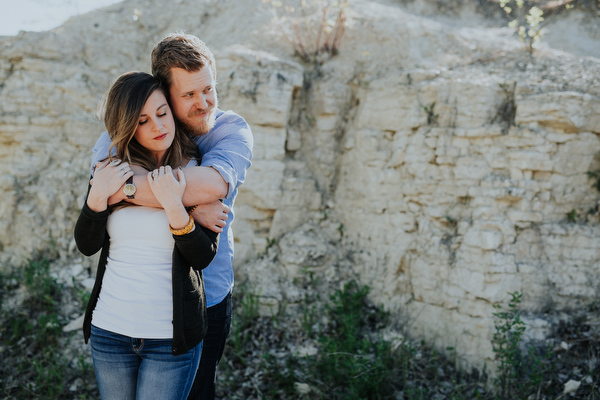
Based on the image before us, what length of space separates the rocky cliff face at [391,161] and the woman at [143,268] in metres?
2.64

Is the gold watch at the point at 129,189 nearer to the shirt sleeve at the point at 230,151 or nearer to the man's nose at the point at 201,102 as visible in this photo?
the shirt sleeve at the point at 230,151

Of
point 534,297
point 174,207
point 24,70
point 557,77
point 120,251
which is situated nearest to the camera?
point 174,207

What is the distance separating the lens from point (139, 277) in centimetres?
204


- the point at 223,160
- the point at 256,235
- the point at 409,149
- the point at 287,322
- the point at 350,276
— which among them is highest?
the point at 409,149

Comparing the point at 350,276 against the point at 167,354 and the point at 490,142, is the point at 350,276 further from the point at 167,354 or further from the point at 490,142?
the point at 167,354

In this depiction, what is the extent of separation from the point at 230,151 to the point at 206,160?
5.3 inches

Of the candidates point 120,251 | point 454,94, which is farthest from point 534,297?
point 120,251

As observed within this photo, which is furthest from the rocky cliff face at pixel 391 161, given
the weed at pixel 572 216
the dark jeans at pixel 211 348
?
the dark jeans at pixel 211 348

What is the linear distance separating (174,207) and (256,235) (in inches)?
120

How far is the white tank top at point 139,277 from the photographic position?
2020 mm

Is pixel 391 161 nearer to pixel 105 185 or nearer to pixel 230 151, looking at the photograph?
pixel 230 151

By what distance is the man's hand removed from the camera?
2.12 m

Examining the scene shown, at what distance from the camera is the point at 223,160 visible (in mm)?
2174

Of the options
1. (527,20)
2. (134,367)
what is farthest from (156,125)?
(527,20)
